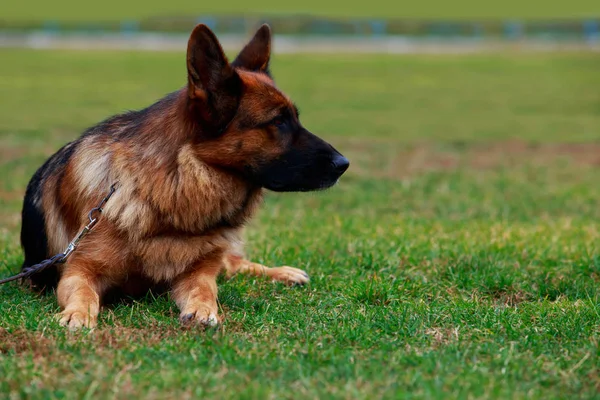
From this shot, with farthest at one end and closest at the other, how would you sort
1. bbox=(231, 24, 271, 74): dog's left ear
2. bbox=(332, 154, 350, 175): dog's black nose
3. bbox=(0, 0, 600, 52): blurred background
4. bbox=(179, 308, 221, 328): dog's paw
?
bbox=(0, 0, 600, 52): blurred background
bbox=(231, 24, 271, 74): dog's left ear
bbox=(332, 154, 350, 175): dog's black nose
bbox=(179, 308, 221, 328): dog's paw

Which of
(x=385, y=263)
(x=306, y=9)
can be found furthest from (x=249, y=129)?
(x=306, y=9)

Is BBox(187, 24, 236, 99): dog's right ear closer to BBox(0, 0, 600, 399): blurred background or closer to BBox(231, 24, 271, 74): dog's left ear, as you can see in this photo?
BBox(231, 24, 271, 74): dog's left ear

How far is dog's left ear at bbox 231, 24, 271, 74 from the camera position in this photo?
224 inches

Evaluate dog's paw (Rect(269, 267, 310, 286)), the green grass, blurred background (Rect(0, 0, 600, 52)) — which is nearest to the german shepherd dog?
dog's paw (Rect(269, 267, 310, 286))


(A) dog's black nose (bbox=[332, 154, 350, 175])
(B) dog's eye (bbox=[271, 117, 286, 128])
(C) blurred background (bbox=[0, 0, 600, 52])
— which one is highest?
(B) dog's eye (bbox=[271, 117, 286, 128])

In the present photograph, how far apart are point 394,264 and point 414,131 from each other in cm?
1228

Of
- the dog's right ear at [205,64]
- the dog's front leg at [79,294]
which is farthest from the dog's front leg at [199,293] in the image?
the dog's right ear at [205,64]

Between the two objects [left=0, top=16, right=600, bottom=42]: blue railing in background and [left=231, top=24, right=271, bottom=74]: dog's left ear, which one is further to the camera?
[left=0, top=16, right=600, bottom=42]: blue railing in background

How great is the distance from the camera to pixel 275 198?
1122cm

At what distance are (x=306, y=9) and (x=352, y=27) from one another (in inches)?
435

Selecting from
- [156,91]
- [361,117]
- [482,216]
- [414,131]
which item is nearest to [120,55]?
[156,91]

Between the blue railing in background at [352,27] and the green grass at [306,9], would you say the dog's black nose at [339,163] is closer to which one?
the blue railing in background at [352,27]

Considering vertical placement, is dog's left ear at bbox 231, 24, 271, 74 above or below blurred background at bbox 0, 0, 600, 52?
above

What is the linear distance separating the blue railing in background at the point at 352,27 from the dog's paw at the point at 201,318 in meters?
43.6
